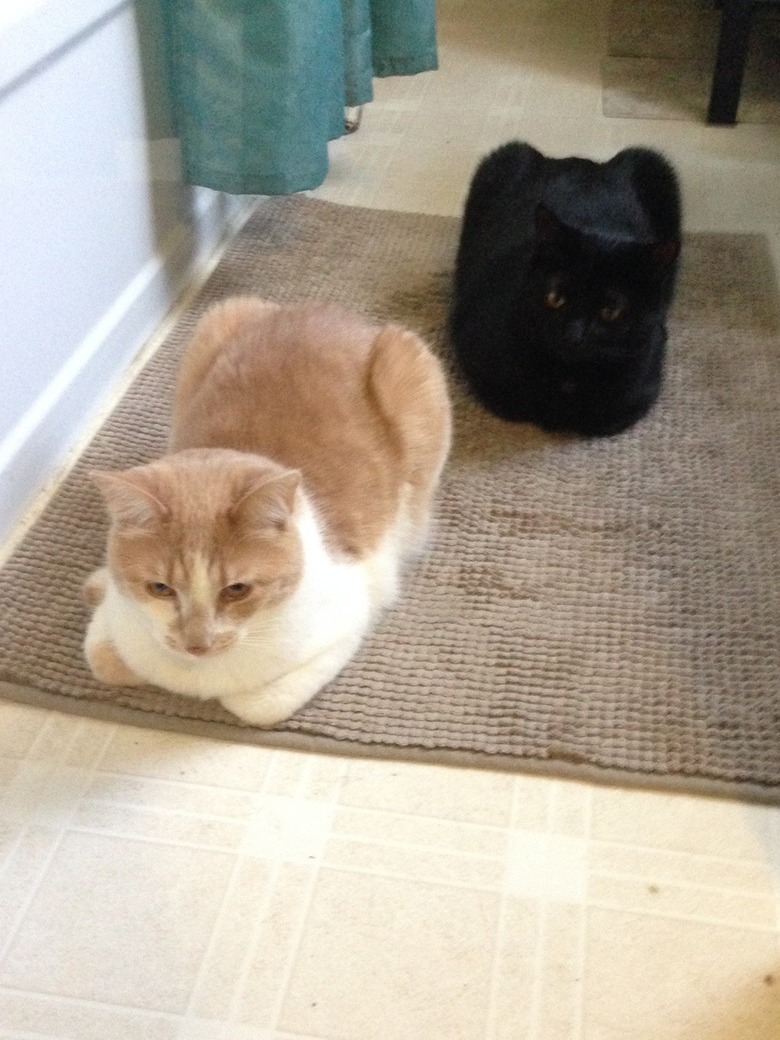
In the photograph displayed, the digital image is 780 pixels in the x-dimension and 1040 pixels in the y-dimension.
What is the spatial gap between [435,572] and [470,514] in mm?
145

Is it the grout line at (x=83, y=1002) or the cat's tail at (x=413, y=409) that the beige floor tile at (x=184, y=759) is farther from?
the cat's tail at (x=413, y=409)

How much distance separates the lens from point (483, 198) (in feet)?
6.47

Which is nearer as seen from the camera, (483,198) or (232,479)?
(232,479)

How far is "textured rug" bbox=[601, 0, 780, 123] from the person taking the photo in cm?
284

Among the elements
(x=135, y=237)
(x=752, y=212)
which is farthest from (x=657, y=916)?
(x=752, y=212)

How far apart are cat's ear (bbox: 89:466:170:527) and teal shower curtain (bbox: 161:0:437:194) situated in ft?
3.47

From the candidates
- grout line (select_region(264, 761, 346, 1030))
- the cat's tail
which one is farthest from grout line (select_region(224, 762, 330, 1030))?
the cat's tail

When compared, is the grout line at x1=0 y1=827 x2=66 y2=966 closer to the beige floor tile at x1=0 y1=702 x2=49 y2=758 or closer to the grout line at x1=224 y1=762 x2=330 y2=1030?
the beige floor tile at x1=0 y1=702 x2=49 y2=758

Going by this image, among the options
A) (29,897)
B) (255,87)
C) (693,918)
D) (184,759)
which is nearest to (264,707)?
(184,759)

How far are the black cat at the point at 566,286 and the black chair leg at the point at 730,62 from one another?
0.97 m

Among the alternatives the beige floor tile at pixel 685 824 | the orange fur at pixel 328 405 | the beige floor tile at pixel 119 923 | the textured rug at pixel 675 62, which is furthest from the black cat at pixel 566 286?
the textured rug at pixel 675 62

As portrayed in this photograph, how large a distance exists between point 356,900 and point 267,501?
1.44 ft

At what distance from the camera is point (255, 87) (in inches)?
71.4

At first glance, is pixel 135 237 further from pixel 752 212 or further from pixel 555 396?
pixel 752 212
